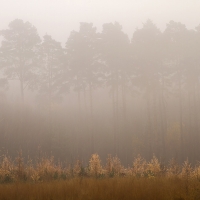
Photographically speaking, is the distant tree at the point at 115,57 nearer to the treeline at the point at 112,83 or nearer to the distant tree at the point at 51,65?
the treeline at the point at 112,83

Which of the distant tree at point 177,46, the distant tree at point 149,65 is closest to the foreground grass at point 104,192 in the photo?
the distant tree at point 149,65

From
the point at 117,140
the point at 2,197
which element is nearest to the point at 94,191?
the point at 2,197

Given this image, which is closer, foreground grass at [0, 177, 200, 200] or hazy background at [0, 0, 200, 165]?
foreground grass at [0, 177, 200, 200]

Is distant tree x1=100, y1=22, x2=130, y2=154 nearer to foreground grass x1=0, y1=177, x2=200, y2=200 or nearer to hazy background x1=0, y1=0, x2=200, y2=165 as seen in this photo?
hazy background x1=0, y1=0, x2=200, y2=165

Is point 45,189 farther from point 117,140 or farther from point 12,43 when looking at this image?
point 12,43

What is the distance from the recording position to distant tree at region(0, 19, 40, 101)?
1232 inches

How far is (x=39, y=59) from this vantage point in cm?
3262

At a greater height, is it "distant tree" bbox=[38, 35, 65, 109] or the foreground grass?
"distant tree" bbox=[38, 35, 65, 109]

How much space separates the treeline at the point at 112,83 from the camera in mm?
26422

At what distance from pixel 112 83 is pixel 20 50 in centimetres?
1110

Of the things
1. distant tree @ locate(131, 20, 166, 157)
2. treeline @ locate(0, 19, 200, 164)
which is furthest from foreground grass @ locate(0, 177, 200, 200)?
distant tree @ locate(131, 20, 166, 157)

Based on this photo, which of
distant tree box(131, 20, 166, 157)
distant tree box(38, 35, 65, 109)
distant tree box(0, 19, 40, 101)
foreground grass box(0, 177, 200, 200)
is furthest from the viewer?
distant tree box(38, 35, 65, 109)

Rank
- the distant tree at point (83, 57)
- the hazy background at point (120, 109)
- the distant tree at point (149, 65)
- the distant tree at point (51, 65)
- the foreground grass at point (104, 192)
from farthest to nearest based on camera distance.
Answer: the distant tree at point (51, 65) → the distant tree at point (83, 57) → the distant tree at point (149, 65) → the hazy background at point (120, 109) → the foreground grass at point (104, 192)

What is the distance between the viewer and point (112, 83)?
98.1 feet
